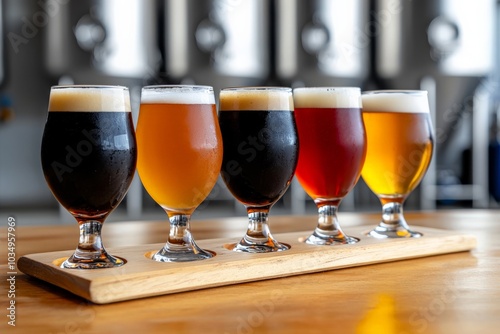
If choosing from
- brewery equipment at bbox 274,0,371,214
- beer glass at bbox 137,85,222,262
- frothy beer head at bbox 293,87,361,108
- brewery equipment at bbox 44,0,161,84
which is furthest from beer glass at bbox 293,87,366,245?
brewery equipment at bbox 274,0,371,214

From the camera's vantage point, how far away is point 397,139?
3.92 ft

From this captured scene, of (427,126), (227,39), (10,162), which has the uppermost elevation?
(227,39)

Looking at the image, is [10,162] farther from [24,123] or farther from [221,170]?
[221,170]

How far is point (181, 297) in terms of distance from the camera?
0.81 m

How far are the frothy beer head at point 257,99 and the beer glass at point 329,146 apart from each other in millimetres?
103

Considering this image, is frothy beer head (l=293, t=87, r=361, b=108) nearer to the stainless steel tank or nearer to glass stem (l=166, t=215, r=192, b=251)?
glass stem (l=166, t=215, r=192, b=251)

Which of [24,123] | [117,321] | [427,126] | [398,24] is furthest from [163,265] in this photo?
[398,24]

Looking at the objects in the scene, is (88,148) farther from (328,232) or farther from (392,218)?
(392,218)

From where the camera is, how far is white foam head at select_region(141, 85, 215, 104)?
3.06ft

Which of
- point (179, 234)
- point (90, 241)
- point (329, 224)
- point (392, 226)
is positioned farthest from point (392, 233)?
point (90, 241)

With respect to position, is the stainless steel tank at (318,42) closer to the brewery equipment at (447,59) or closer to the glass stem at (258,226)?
the brewery equipment at (447,59)

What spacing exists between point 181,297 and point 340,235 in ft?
1.20

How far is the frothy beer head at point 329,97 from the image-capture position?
1.11 meters

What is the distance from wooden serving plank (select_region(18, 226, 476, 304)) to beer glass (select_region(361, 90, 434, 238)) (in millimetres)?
88
